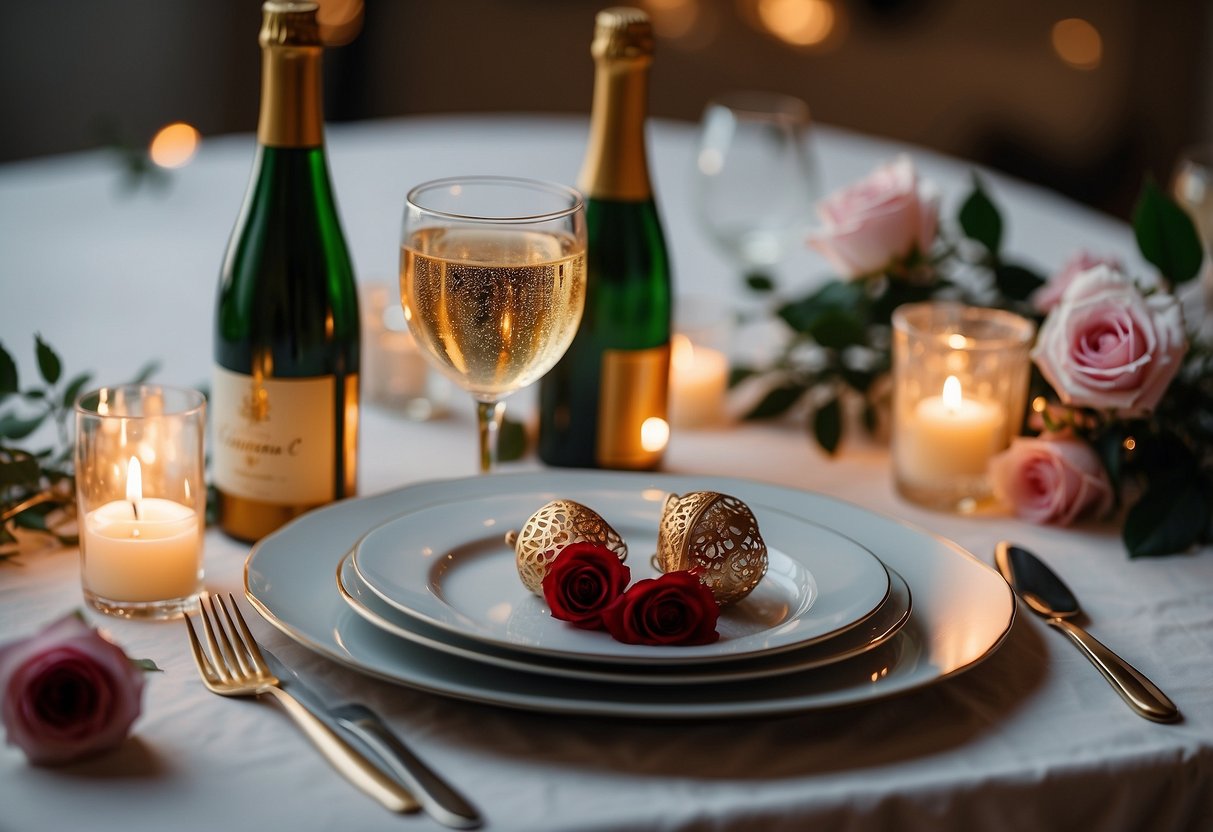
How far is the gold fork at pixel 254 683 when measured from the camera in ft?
2.08

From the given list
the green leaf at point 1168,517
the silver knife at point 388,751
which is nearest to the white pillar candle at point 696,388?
the green leaf at point 1168,517

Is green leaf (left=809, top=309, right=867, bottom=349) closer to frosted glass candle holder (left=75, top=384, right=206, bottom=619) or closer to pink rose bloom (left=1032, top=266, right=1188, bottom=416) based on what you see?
pink rose bloom (left=1032, top=266, right=1188, bottom=416)

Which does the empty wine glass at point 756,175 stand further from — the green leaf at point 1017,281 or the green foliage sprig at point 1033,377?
the green leaf at point 1017,281

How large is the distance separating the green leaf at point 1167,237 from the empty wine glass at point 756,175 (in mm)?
445

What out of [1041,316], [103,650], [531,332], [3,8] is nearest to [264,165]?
[531,332]

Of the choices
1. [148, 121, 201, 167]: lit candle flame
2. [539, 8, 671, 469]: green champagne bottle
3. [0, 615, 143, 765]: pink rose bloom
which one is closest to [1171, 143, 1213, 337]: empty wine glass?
[539, 8, 671, 469]: green champagne bottle

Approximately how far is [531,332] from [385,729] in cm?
33

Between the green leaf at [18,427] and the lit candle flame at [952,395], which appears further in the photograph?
the lit candle flame at [952,395]

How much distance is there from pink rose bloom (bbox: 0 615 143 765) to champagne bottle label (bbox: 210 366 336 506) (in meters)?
0.31

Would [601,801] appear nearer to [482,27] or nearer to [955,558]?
[955,558]

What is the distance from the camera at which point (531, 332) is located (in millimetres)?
909

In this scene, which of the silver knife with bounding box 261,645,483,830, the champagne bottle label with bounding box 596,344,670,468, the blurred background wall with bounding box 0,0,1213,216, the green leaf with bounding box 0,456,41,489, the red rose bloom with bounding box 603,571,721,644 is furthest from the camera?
the blurred background wall with bounding box 0,0,1213,216

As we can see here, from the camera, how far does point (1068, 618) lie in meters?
0.89

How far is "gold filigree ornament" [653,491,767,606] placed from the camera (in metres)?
0.79
